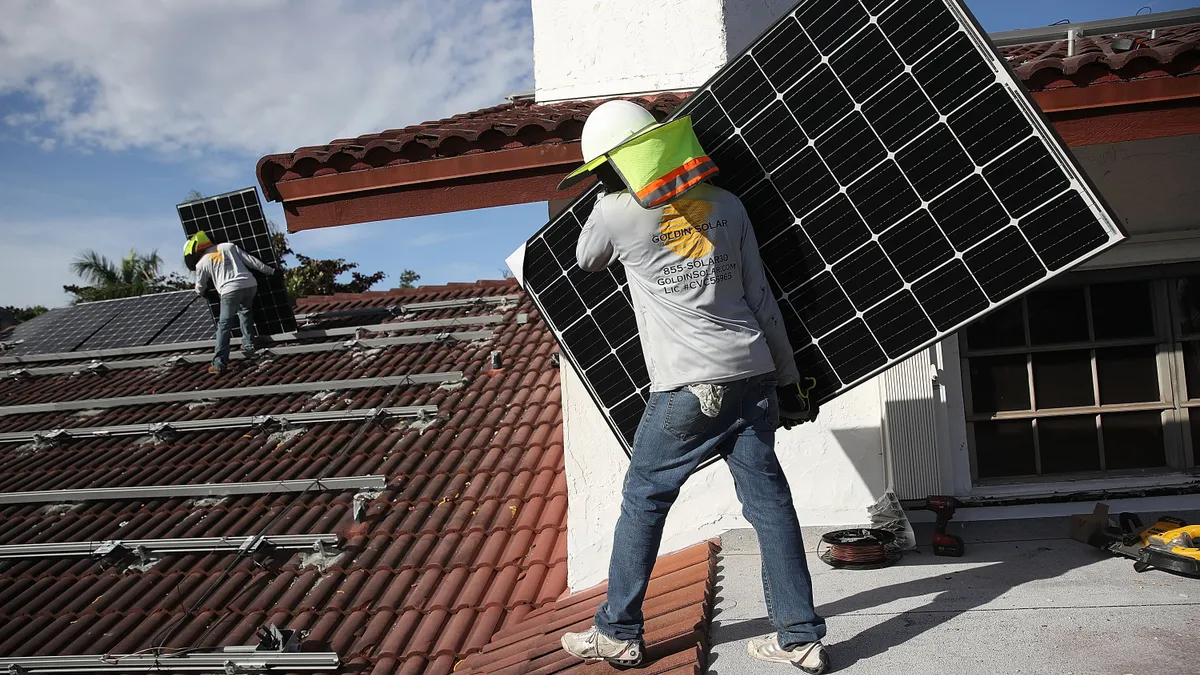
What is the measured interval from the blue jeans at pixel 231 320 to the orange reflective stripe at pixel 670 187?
7.92 metres

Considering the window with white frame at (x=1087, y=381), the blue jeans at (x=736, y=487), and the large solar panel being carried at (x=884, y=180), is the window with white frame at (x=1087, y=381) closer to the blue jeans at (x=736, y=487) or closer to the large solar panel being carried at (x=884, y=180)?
the large solar panel being carried at (x=884, y=180)

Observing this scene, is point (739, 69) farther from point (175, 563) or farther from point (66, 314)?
point (66, 314)

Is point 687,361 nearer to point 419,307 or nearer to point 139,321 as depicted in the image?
point 419,307

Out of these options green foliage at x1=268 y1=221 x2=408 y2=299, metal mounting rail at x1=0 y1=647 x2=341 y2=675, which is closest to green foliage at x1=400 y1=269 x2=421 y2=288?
green foliage at x1=268 y1=221 x2=408 y2=299

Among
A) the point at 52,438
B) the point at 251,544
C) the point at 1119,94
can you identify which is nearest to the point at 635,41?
the point at 1119,94

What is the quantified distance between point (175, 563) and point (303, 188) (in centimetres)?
306

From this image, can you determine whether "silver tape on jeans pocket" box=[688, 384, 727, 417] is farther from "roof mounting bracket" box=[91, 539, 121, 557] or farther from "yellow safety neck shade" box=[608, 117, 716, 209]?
"roof mounting bracket" box=[91, 539, 121, 557]

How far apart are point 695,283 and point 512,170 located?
186 cm

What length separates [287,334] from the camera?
34.9 feet

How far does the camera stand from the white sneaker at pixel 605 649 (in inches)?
131

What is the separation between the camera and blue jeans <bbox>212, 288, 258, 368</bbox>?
1003 centimetres

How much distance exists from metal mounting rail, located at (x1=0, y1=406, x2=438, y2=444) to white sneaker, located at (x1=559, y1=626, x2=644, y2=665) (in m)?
4.91

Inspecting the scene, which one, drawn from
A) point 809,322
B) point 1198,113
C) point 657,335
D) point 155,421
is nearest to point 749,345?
point 657,335

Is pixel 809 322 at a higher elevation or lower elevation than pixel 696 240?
lower
